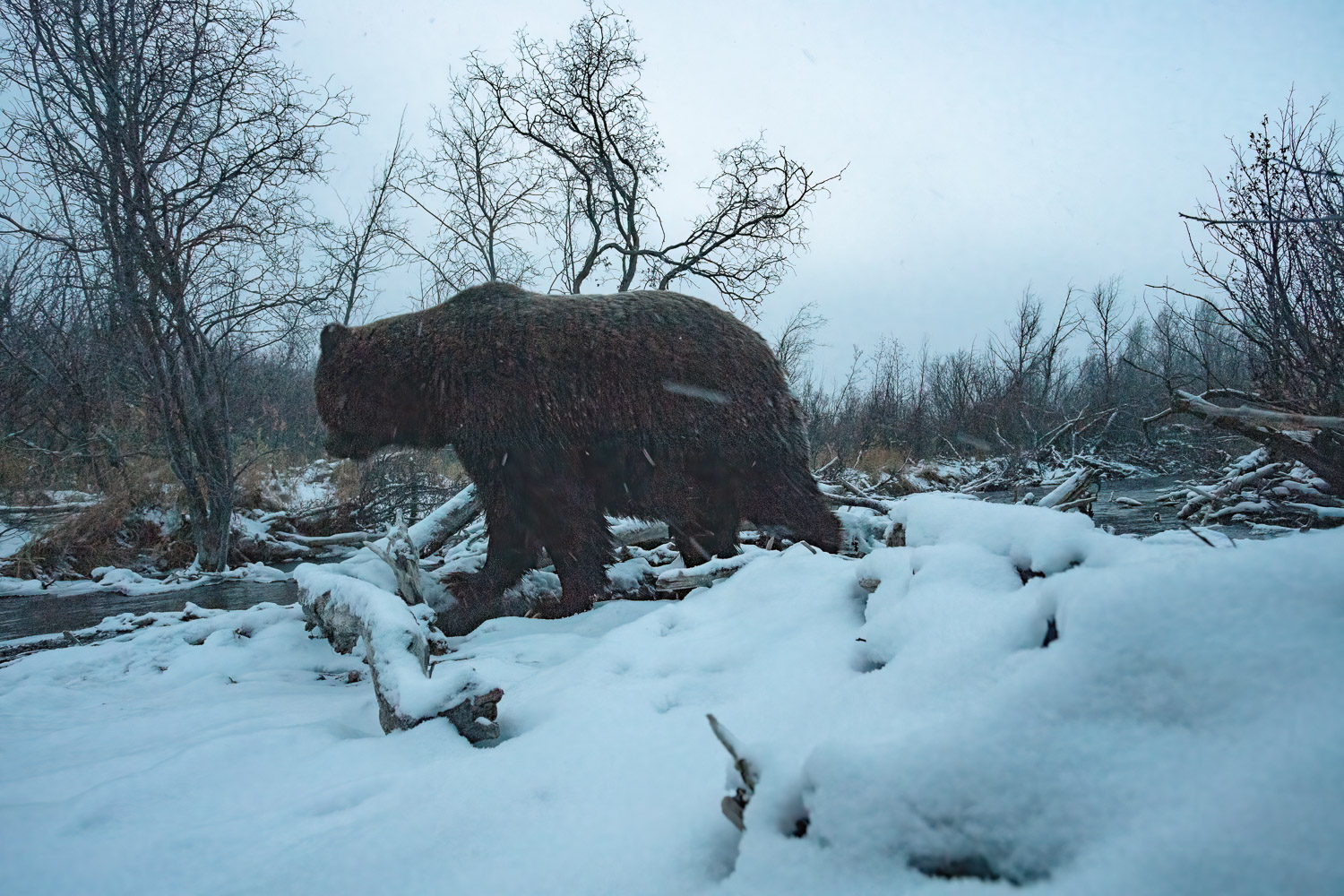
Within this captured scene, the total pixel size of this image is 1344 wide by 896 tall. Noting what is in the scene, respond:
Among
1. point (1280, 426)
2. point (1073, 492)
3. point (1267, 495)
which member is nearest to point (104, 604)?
point (1073, 492)

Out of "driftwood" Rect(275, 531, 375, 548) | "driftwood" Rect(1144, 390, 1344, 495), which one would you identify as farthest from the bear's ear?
"driftwood" Rect(1144, 390, 1344, 495)

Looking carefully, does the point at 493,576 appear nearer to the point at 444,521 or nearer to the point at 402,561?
the point at 402,561

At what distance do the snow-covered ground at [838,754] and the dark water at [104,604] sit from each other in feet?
9.87

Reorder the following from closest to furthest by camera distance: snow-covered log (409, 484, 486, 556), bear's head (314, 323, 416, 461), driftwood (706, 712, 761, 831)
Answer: driftwood (706, 712, 761, 831) → bear's head (314, 323, 416, 461) → snow-covered log (409, 484, 486, 556)

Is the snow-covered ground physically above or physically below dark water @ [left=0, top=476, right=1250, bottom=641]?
above

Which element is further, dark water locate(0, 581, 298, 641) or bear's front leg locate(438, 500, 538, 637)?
dark water locate(0, 581, 298, 641)

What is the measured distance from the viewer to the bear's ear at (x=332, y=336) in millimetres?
4428

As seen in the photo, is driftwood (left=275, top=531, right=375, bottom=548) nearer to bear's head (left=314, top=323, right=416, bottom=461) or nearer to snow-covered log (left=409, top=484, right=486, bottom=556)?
snow-covered log (left=409, top=484, right=486, bottom=556)

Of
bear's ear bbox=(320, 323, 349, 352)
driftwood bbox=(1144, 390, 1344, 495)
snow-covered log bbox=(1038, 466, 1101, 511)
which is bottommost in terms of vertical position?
snow-covered log bbox=(1038, 466, 1101, 511)

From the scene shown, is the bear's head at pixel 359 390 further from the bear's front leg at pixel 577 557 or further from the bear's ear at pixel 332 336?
the bear's front leg at pixel 577 557

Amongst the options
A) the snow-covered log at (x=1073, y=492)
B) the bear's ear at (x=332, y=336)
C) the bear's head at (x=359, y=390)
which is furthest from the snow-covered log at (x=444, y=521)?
the snow-covered log at (x=1073, y=492)

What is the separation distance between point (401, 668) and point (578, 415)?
6.98 ft

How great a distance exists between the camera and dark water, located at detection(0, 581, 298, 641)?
4793mm

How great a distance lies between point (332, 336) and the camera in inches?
175
